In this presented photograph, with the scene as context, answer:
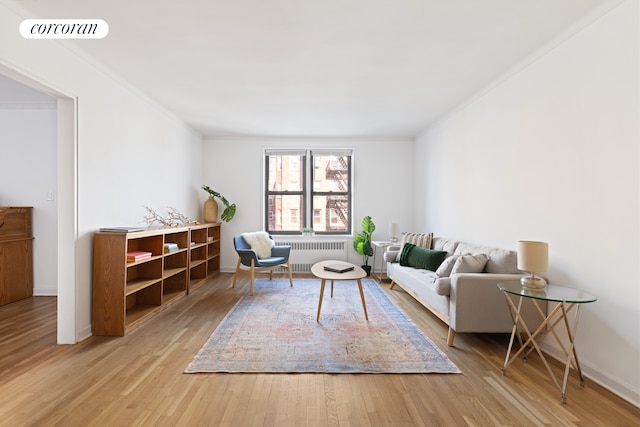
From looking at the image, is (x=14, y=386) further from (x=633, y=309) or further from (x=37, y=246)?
(x=633, y=309)

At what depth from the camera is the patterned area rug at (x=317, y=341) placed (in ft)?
8.20

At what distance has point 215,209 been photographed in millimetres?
5973

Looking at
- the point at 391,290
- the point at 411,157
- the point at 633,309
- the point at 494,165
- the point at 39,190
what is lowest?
the point at 391,290

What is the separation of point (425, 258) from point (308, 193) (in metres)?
2.93

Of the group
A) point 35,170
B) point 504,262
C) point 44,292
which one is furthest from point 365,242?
point 35,170

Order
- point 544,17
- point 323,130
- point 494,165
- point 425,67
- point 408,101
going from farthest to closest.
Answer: point 323,130
point 408,101
point 494,165
point 425,67
point 544,17

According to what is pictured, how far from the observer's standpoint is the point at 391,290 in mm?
4945

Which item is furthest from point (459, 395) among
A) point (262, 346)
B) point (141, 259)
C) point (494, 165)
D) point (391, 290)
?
point (141, 259)

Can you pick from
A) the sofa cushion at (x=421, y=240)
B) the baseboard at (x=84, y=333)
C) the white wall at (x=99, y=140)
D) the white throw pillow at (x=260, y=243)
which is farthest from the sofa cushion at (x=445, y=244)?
the baseboard at (x=84, y=333)

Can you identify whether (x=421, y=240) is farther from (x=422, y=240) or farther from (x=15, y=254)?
(x=15, y=254)

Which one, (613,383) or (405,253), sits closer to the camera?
(613,383)

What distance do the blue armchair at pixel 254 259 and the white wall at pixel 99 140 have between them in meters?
1.27

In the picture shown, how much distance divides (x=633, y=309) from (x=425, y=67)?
2.53 meters

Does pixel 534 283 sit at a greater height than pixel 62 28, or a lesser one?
lesser
